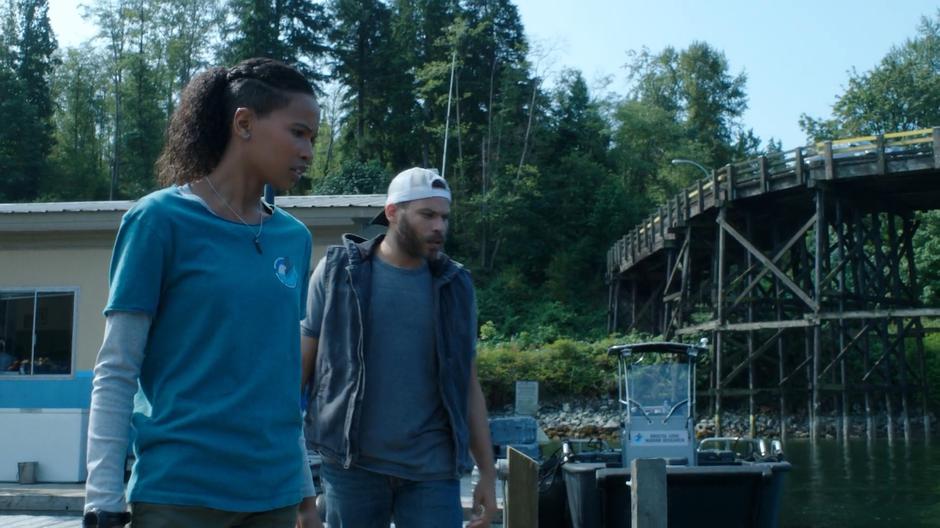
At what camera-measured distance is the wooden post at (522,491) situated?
5.57 m

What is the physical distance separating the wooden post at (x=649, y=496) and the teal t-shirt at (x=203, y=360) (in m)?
4.11

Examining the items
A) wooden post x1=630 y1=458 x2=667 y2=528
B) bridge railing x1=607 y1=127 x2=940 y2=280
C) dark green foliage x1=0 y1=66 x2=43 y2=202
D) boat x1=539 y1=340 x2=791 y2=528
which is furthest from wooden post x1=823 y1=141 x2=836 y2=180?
dark green foliage x1=0 y1=66 x2=43 y2=202

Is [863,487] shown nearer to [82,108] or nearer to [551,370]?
[551,370]

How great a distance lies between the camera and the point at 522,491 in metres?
5.60

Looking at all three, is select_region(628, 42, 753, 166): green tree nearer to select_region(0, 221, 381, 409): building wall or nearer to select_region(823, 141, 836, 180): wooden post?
select_region(823, 141, 836, 180): wooden post

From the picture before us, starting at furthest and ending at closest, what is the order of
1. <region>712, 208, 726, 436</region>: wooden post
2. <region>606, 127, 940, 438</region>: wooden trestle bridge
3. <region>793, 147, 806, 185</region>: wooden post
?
<region>712, 208, 726, 436</region>: wooden post
<region>793, 147, 806, 185</region>: wooden post
<region>606, 127, 940, 438</region>: wooden trestle bridge

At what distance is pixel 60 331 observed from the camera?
45.8 ft

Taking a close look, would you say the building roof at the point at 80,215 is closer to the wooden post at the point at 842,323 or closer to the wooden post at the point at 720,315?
the wooden post at the point at 842,323

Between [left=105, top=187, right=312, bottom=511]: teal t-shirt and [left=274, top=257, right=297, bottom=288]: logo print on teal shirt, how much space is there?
24 mm

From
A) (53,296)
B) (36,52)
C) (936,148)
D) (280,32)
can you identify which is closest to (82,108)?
(36,52)

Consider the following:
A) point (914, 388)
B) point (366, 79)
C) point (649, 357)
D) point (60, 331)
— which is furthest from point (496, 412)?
point (366, 79)

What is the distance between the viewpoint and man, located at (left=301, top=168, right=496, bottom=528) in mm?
3600

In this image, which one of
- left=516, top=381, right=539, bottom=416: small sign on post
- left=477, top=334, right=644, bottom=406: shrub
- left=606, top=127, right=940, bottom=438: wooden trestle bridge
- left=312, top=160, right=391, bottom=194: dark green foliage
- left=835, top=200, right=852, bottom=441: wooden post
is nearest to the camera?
left=516, top=381, right=539, bottom=416: small sign on post

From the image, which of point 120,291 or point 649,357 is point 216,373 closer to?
point 120,291
